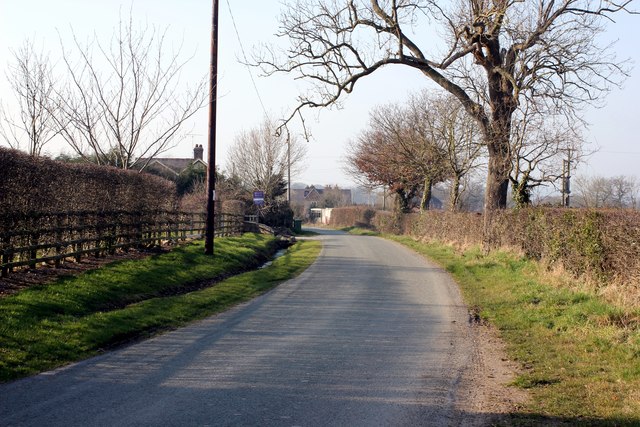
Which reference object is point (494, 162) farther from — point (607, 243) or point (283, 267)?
point (607, 243)

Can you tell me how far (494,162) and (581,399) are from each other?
20195 mm

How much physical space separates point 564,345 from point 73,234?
39.0 ft

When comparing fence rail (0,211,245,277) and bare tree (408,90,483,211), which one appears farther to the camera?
→ bare tree (408,90,483,211)

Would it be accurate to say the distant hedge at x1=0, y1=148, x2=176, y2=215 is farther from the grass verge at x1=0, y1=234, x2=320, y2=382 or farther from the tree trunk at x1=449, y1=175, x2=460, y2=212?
the tree trunk at x1=449, y1=175, x2=460, y2=212

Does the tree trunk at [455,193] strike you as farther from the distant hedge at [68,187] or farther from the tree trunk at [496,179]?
the distant hedge at [68,187]

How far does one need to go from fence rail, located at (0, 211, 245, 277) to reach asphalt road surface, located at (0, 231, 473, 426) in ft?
15.1

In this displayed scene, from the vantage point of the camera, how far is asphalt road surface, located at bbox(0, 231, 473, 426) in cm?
662

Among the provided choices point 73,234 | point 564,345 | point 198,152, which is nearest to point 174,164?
point 198,152

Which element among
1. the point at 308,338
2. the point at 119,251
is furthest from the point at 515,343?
the point at 119,251

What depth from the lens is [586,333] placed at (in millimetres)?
10797

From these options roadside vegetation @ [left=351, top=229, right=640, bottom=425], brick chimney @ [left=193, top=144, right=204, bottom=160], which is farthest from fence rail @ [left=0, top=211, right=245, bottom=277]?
brick chimney @ [left=193, top=144, right=204, bottom=160]

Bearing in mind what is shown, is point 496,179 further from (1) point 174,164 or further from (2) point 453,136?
(1) point 174,164

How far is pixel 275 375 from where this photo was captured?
8.30m

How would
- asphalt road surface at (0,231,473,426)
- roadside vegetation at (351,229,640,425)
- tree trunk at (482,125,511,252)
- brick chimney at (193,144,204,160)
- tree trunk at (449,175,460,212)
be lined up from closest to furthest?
asphalt road surface at (0,231,473,426)
roadside vegetation at (351,229,640,425)
tree trunk at (482,125,511,252)
tree trunk at (449,175,460,212)
brick chimney at (193,144,204,160)
